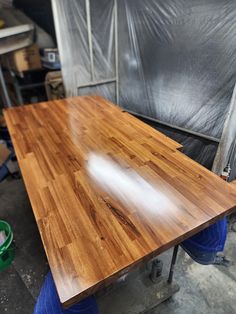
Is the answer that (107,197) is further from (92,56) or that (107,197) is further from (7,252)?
(92,56)

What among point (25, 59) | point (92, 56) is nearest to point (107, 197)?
point (92, 56)

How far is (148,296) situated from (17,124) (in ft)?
4.86

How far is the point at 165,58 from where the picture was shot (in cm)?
212

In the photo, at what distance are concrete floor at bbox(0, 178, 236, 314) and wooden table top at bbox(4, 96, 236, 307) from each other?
0.81m

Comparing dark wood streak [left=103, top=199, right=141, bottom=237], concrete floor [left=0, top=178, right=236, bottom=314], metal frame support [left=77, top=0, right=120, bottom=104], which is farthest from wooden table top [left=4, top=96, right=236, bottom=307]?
metal frame support [left=77, top=0, right=120, bottom=104]

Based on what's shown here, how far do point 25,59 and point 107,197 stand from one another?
2.70 meters

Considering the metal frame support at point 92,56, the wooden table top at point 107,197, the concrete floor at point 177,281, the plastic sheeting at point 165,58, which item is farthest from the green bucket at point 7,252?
the metal frame support at point 92,56

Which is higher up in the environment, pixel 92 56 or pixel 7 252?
pixel 92 56

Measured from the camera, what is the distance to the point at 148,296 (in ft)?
4.40

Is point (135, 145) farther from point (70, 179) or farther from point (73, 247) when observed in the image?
point (73, 247)

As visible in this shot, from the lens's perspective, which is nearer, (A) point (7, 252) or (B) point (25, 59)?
(A) point (7, 252)

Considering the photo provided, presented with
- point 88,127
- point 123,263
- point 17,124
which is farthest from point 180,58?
point 123,263

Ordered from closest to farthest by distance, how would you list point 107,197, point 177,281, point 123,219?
point 123,219 → point 107,197 → point 177,281

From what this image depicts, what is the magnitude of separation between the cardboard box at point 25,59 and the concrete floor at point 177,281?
2.13 m
